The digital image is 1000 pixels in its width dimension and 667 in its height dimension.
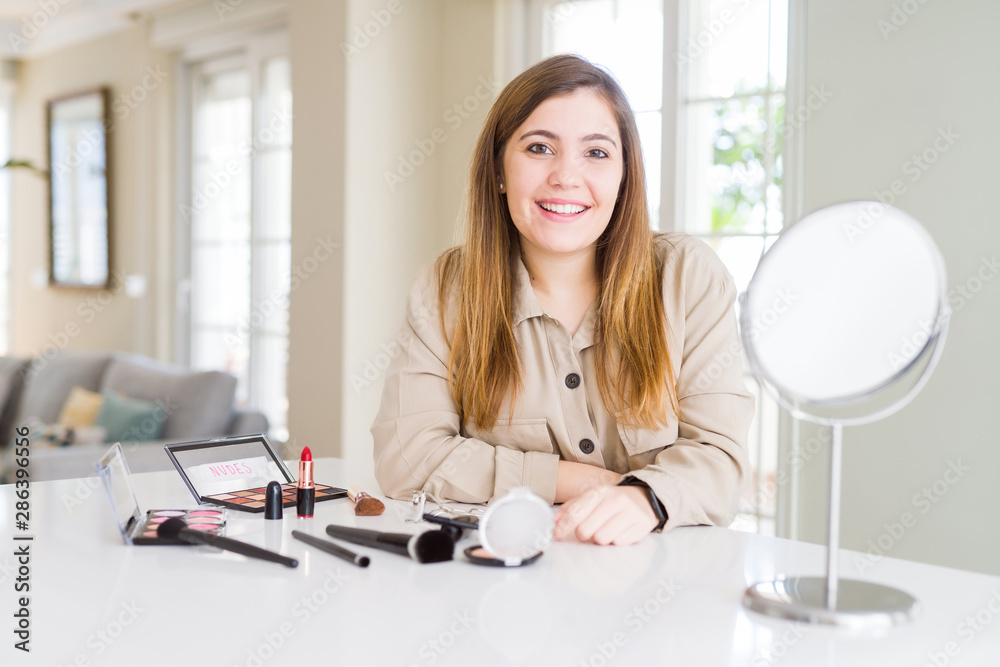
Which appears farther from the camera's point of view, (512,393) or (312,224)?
(312,224)

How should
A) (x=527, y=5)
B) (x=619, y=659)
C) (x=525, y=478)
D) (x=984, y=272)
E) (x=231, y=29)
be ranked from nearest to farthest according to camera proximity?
1. (x=619, y=659)
2. (x=525, y=478)
3. (x=984, y=272)
4. (x=527, y=5)
5. (x=231, y=29)

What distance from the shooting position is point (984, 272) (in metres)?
2.38

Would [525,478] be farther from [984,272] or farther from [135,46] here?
[135,46]

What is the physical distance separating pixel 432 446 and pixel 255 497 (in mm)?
268

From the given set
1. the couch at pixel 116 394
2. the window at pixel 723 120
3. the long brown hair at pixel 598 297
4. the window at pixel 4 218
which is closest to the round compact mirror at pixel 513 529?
the long brown hair at pixel 598 297

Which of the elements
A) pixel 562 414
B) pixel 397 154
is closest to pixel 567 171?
pixel 562 414

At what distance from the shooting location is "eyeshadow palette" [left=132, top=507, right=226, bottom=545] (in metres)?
1.07

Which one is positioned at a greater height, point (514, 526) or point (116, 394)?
point (514, 526)

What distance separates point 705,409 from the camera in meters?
1.39

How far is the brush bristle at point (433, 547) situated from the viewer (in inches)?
39.4

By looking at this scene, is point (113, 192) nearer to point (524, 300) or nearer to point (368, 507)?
point (524, 300)

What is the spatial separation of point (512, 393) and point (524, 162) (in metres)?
0.38

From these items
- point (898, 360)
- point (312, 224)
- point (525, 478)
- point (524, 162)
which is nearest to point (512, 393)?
point (525, 478)

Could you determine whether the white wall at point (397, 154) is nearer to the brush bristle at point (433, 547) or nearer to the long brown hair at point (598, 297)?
the long brown hair at point (598, 297)
